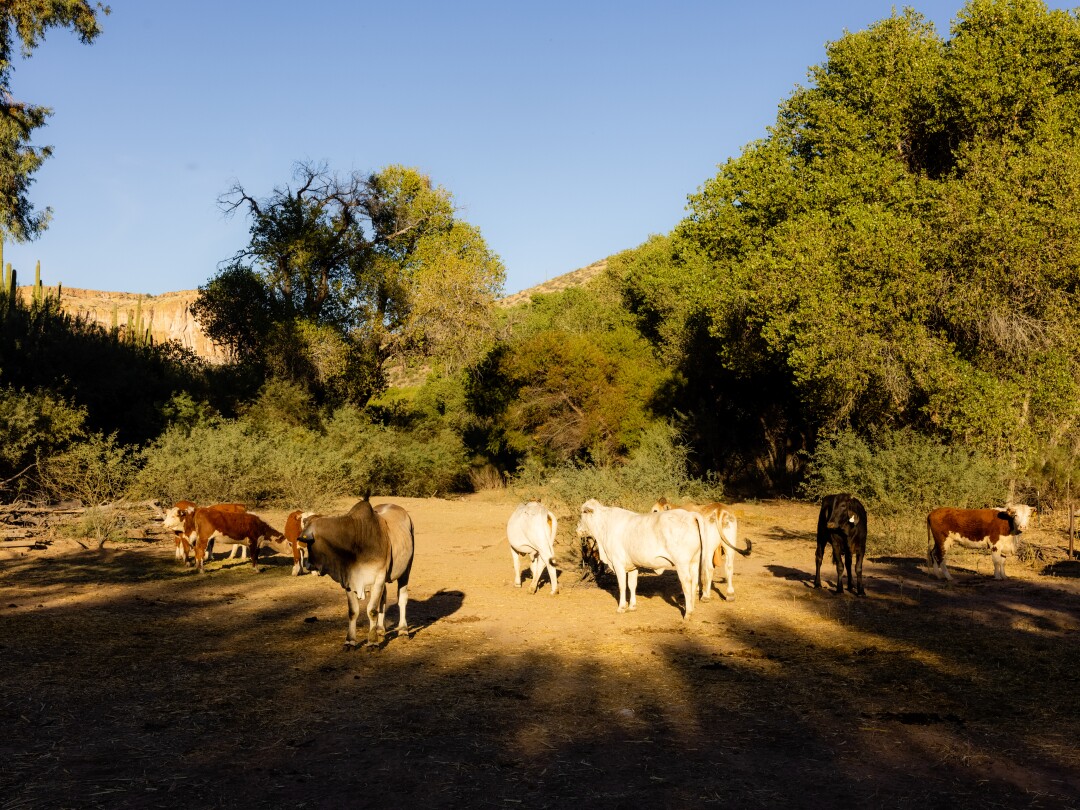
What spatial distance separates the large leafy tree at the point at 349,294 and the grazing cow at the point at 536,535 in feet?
74.4

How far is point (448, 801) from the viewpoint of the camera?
18.9 feet

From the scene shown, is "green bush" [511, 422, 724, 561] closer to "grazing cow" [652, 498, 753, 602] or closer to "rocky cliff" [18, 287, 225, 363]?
"grazing cow" [652, 498, 753, 602]

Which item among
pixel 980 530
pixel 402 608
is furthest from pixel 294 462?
pixel 980 530

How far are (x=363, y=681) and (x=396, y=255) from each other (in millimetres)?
31913

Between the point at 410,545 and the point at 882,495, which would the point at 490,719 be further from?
the point at 882,495

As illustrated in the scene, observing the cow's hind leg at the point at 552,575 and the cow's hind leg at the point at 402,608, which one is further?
the cow's hind leg at the point at 552,575

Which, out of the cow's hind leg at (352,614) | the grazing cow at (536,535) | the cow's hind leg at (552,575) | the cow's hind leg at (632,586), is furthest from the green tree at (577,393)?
the cow's hind leg at (352,614)

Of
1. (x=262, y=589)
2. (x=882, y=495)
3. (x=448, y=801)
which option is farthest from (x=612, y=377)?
(x=448, y=801)

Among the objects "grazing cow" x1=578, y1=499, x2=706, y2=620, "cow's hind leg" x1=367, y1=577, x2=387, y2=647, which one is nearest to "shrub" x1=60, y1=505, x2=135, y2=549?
"cow's hind leg" x1=367, y1=577, x2=387, y2=647

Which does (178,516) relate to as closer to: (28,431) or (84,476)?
(84,476)

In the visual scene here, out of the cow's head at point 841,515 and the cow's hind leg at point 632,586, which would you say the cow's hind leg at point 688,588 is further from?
the cow's head at point 841,515

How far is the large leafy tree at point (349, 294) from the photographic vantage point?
1414 inches

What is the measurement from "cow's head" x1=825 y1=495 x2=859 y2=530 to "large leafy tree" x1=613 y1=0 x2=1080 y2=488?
33.0 ft

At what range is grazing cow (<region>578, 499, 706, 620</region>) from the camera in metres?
11.7
